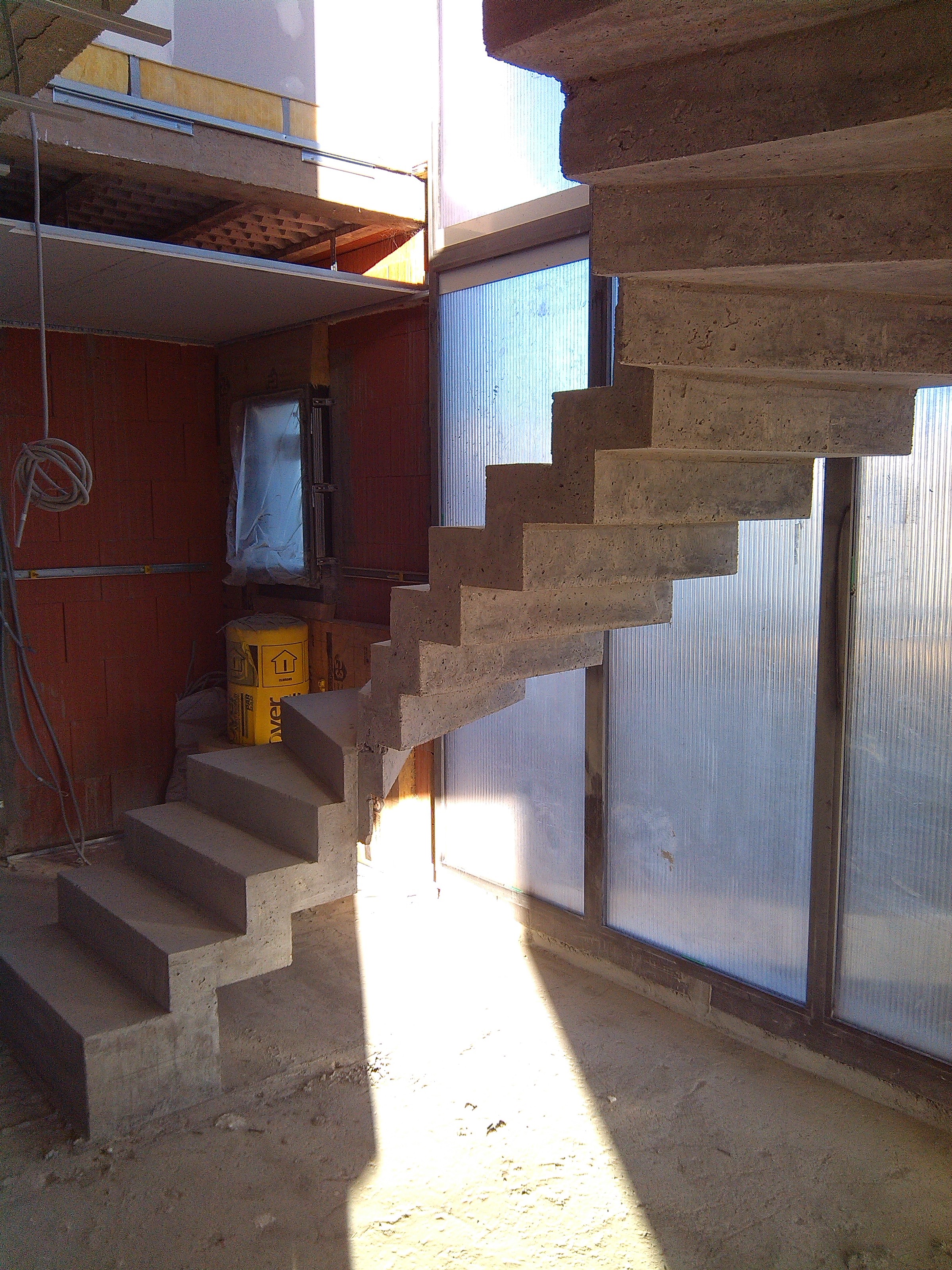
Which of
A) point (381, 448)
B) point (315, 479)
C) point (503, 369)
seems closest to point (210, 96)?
point (503, 369)

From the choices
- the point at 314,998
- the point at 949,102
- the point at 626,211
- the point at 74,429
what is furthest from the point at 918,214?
the point at 74,429

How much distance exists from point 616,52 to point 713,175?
0.26 metres

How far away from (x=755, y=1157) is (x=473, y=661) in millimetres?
1608

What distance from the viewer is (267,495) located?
5250 millimetres

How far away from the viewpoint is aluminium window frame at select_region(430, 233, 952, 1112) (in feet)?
9.44

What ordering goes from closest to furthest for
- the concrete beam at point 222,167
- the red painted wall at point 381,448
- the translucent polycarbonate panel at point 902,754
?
1. the translucent polycarbonate panel at point 902,754
2. the concrete beam at point 222,167
3. the red painted wall at point 381,448

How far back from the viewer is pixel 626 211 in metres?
1.80

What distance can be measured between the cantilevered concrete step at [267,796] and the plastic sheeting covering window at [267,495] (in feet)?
4.79

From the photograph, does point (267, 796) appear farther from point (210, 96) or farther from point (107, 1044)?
point (210, 96)

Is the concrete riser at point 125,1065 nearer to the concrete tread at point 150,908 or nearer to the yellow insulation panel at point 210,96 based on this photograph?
the concrete tread at point 150,908

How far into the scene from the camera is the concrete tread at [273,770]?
10.9 feet

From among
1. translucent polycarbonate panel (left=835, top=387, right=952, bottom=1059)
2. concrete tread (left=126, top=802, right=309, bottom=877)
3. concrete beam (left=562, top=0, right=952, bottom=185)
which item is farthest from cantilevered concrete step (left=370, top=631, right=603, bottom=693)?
concrete beam (left=562, top=0, right=952, bottom=185)

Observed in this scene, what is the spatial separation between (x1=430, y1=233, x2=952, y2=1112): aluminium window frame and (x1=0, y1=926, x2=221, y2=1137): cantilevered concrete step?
1.54m

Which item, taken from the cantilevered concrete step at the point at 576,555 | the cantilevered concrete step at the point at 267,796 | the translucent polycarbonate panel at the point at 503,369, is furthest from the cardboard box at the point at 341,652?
the cantilevered concrete step at the point at 576,555
